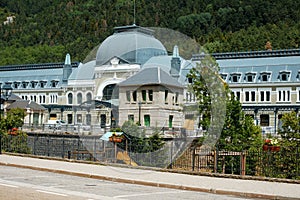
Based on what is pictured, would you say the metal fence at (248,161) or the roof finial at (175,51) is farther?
the metal fence at (248,161)

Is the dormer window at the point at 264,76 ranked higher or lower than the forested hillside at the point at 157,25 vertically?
lower

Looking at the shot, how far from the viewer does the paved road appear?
13758mm

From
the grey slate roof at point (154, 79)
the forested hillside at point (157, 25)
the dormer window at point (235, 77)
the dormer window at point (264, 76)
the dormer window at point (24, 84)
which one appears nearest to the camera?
the grey slate roof at point (154, 79)

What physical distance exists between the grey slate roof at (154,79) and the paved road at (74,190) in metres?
3.34

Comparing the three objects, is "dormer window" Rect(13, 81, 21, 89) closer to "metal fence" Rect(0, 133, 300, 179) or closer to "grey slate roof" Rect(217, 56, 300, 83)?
"grey slate roof" Rect(217, 56, 300, 83)

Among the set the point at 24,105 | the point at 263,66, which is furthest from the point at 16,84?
the point at 263,66

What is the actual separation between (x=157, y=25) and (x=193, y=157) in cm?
11187

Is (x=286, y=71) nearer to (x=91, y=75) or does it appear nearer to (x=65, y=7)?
(x=91, y=75)

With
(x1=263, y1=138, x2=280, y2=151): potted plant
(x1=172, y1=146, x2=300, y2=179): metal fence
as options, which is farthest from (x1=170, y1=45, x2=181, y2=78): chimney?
(x1=263, y1=138, x2=280, y2=151): potted plant

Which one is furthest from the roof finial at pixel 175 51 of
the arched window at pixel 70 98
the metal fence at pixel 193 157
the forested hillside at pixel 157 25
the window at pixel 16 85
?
the forested hillside at pixel 157 25

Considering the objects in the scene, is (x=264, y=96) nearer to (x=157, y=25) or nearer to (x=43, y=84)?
(x=43, y=84)

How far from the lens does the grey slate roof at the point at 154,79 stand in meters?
16.1

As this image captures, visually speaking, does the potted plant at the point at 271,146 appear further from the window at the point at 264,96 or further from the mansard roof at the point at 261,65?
the window at the point at 264,96

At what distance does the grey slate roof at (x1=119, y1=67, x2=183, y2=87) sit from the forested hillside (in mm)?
83180
